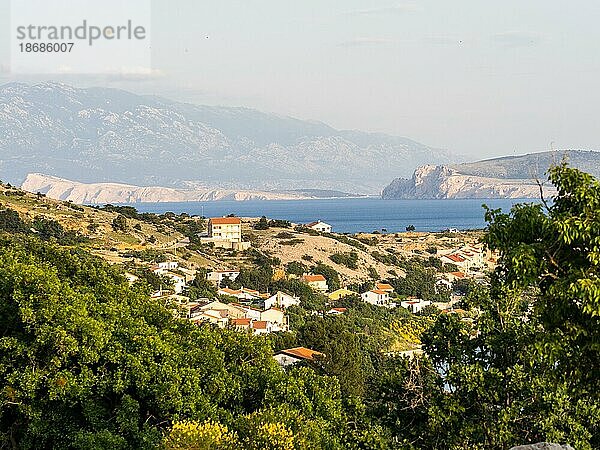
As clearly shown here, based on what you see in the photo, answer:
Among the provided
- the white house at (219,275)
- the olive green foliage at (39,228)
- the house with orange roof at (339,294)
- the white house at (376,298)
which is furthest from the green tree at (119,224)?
the white house at (376,298)

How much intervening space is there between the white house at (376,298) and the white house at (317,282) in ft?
12.3

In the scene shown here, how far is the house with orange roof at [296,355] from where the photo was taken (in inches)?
1041

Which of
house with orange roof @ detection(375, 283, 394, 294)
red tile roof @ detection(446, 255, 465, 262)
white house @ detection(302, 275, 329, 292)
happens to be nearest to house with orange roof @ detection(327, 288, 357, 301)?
white house @ detection(302, 275, 329, 292)

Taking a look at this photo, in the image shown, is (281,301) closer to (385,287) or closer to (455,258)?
(385,287)

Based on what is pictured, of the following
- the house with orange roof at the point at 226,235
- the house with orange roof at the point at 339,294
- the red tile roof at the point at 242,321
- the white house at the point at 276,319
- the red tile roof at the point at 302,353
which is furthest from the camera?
the house with orange roof at the point at 226,235

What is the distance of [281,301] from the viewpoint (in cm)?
4878

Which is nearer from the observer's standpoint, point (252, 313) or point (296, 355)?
point (296, 355)

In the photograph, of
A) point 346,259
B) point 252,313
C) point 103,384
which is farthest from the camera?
point 346,259

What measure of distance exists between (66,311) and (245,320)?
26.5 meters

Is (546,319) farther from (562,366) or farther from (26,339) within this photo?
(26,339)

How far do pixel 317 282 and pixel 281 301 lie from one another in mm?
9508

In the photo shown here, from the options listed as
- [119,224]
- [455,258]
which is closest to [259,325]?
[119,224]

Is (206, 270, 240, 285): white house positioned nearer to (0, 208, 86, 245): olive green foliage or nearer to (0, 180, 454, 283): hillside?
(0, 180, 454, 283): hillside

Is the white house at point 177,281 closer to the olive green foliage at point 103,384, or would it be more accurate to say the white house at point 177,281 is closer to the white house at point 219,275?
the white house at point 219,275
